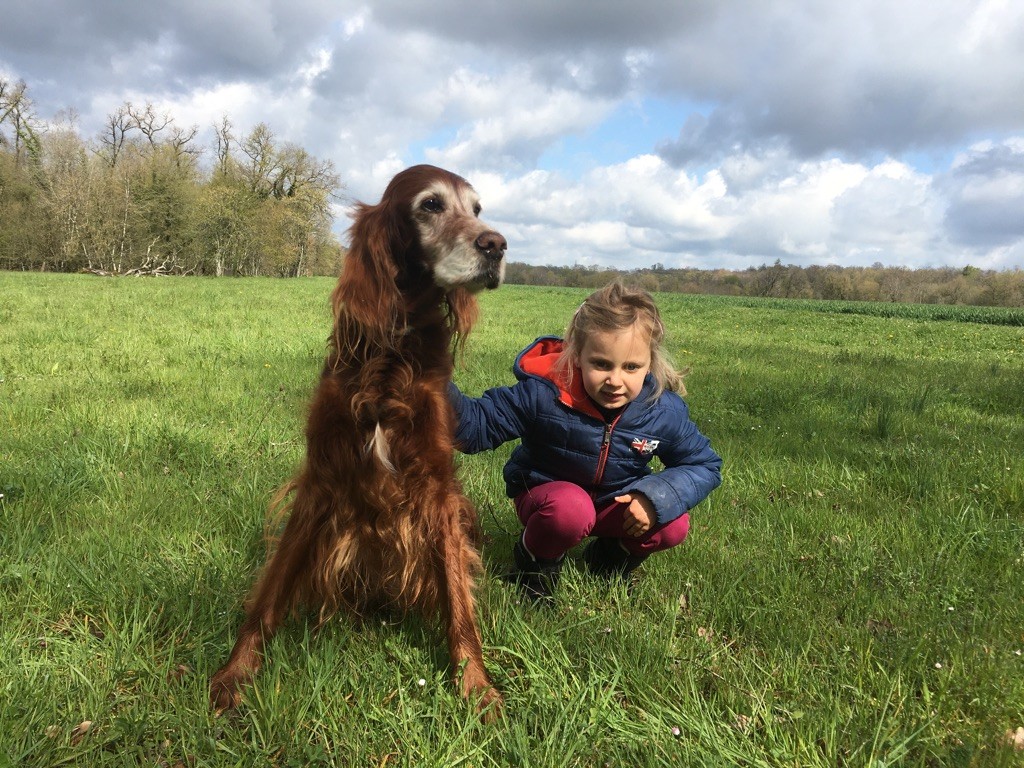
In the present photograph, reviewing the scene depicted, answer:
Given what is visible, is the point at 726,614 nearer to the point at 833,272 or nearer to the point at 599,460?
the point at 599,460

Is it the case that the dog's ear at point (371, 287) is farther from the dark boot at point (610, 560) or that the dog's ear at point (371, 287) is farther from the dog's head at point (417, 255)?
the dark boot at point (610, 560)

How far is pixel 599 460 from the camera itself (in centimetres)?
268

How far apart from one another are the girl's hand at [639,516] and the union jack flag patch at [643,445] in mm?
224

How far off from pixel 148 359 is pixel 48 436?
124 inches

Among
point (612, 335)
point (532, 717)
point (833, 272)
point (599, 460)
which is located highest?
point (833, 272)

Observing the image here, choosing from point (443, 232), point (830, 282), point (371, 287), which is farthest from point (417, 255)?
point (830, 282)

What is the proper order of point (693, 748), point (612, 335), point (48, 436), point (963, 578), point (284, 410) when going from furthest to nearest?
point (284, 410)
point (48, 436)
point (963, 578)
point (612, 335)
point (693, 748)

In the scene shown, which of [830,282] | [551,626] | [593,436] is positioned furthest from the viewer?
[830,282]

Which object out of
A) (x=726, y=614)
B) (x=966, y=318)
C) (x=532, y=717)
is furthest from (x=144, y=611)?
(x=966, y=318)

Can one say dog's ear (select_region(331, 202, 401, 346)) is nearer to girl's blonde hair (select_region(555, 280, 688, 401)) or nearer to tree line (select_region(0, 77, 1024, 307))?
girl's blonde hair (select_region(555, 280, 688, 401))

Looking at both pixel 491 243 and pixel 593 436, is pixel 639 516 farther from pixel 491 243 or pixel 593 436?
pixel 491 243

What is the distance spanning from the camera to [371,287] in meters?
1.94

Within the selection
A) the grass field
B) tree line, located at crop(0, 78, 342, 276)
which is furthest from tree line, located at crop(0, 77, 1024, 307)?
the grass field

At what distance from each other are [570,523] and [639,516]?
0.93 feet
